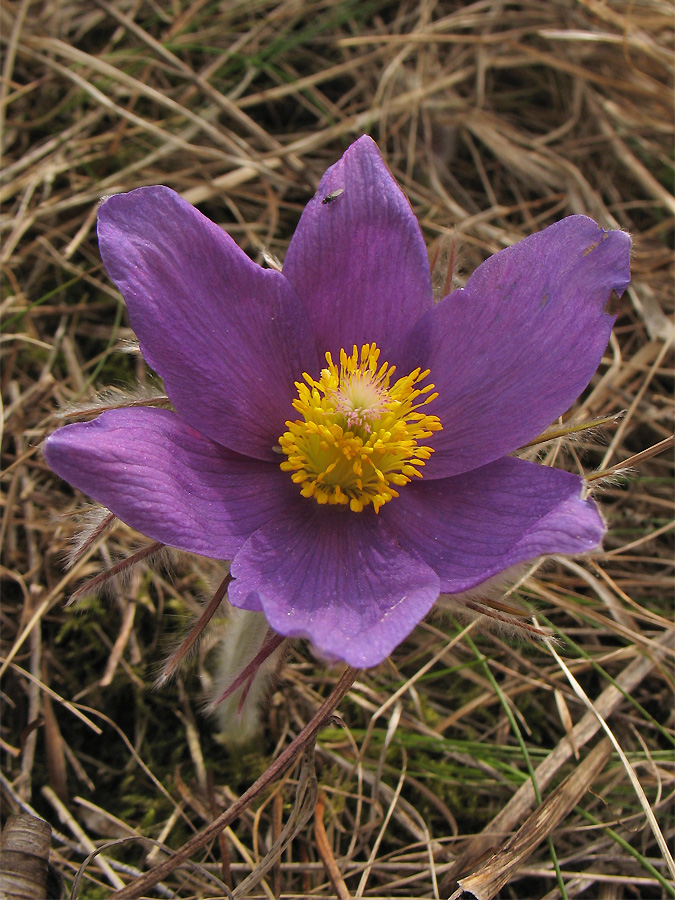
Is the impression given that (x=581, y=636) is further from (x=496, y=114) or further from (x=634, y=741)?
(x=496, y=114)

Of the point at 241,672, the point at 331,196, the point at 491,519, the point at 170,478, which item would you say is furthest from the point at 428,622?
the point at 331,196

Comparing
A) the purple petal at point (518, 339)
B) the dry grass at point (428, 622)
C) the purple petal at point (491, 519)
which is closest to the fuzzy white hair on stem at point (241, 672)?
the dry grass at point (428, 622)

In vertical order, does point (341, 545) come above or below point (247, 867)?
above

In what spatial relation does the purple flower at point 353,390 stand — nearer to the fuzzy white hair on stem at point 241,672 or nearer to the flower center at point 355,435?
the flower center at point 355,435

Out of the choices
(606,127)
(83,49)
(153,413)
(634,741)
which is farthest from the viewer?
(606,127)

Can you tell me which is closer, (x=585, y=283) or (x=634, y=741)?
(x=585, y=283)

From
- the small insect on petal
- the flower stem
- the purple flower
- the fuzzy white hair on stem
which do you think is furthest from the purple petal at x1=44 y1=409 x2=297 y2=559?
the small insect on petal

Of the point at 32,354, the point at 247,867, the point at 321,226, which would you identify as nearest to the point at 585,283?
the point at 321,226
